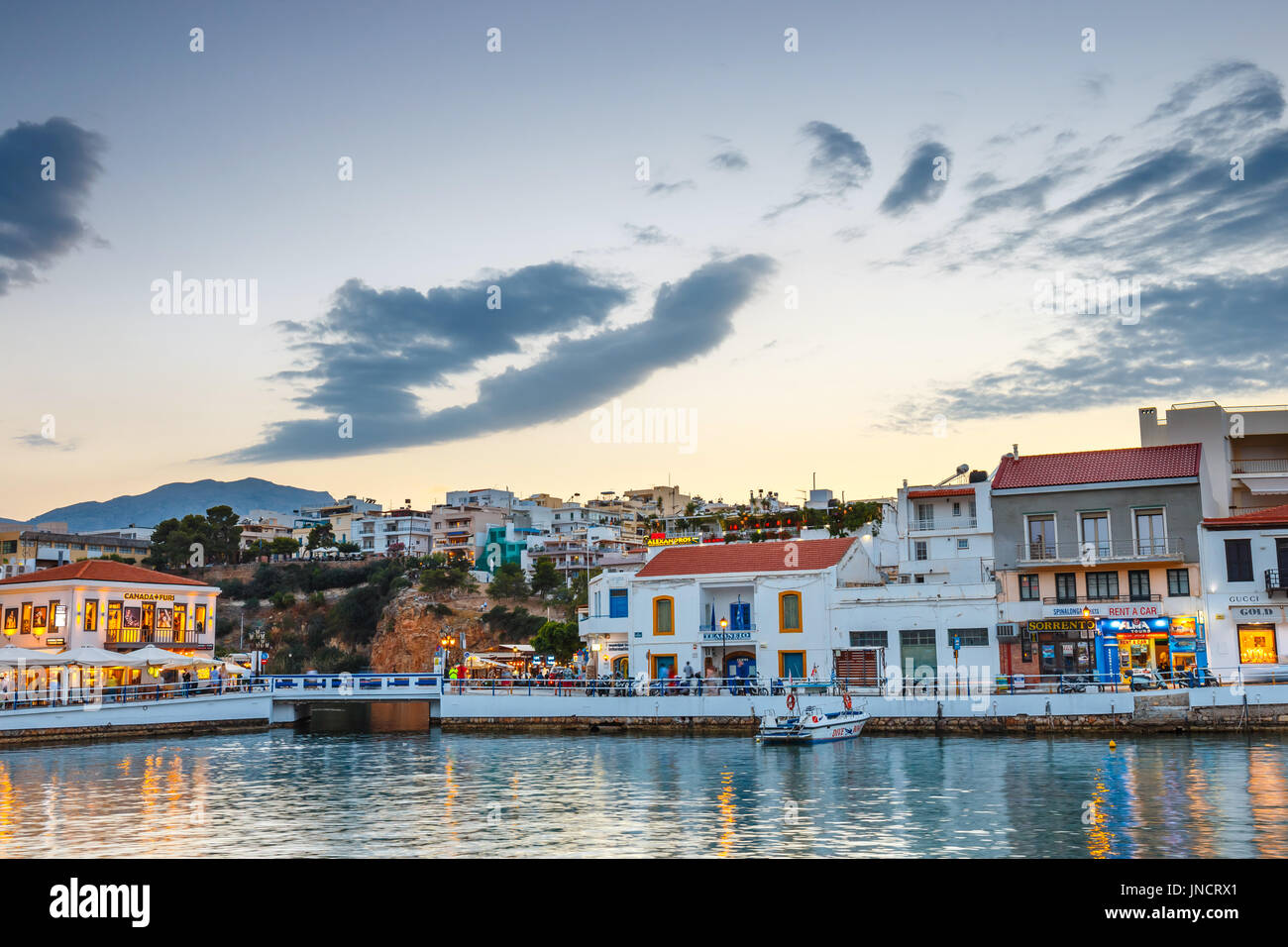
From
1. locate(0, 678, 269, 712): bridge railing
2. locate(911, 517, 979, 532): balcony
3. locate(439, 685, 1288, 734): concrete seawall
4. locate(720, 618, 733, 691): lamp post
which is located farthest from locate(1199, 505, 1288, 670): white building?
locate(0, 678, 269, 712): bridge railing

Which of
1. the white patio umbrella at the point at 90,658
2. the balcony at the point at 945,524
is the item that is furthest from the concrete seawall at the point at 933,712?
the white patio umbrella at the point at 90,658

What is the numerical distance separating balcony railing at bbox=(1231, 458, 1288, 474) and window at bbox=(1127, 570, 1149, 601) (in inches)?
608

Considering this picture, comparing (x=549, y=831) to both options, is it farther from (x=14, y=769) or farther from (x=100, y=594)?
(x=100, y=594)

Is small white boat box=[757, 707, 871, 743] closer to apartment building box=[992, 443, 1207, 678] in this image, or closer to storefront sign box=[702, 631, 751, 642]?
apartment building box=[992, 443, 1207, 678]

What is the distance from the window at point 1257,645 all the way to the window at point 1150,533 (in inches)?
197

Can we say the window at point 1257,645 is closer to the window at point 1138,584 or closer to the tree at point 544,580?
the window at point 1138,584

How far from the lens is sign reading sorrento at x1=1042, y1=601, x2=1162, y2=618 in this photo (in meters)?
49.7

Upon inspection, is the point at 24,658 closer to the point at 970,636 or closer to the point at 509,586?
the point at 970,636

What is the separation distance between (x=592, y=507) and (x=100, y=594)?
99.9 m

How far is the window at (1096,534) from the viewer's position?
51406 millimetres

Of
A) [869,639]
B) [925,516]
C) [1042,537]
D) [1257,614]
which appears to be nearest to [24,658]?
[869,639]

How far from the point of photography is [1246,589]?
4719 centimetres

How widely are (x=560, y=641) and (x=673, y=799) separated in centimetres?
5263
